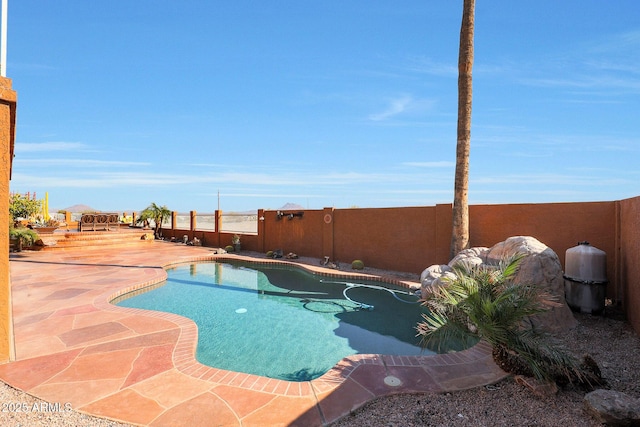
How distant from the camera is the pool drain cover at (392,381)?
3.57 metres

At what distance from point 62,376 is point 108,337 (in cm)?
119

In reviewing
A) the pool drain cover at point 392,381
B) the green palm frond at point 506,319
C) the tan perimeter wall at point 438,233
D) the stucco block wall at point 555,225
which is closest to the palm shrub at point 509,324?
the green palm frond at point 506,319

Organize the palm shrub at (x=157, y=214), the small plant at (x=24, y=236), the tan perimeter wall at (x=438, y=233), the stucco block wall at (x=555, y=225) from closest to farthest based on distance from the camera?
the tan perimeter wall at (x=438, y=233)
the stucco block wall at (x=555, y=225)
the small plant at (x=24, y=236)
the palm shrub at (x=157, y=214)

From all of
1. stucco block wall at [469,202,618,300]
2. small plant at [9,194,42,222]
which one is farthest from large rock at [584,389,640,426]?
small plant at [9,194,42,222]

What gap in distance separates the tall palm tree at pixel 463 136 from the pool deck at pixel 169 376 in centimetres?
457

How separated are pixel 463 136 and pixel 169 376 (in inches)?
340

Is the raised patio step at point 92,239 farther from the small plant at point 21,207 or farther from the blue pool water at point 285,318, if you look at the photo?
the blue pool water at point 285,318

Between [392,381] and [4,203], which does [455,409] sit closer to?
[392,381]

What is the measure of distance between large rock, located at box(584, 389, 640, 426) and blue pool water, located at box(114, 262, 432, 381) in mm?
2341

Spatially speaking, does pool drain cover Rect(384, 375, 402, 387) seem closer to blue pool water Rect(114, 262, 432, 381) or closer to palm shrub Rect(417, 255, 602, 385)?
palm shrub Rect(417, 255, 602, 385)

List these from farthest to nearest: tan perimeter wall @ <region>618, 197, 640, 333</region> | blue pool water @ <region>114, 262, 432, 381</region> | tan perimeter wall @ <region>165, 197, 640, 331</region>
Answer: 1. tan perimeter wall @ <region>165, 197, 640, 331</region>
2. tan perimeter wall @ <region>618, 197, 640, 333</region>
3. blue pool water @ <region>114, 262, 432, 381</region>

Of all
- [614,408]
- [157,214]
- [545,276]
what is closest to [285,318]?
[545,276]

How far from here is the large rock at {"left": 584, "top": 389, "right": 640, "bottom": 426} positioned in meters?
2.71

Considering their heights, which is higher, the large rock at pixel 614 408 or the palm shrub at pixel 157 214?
the palm shrub at pixel 157 214
